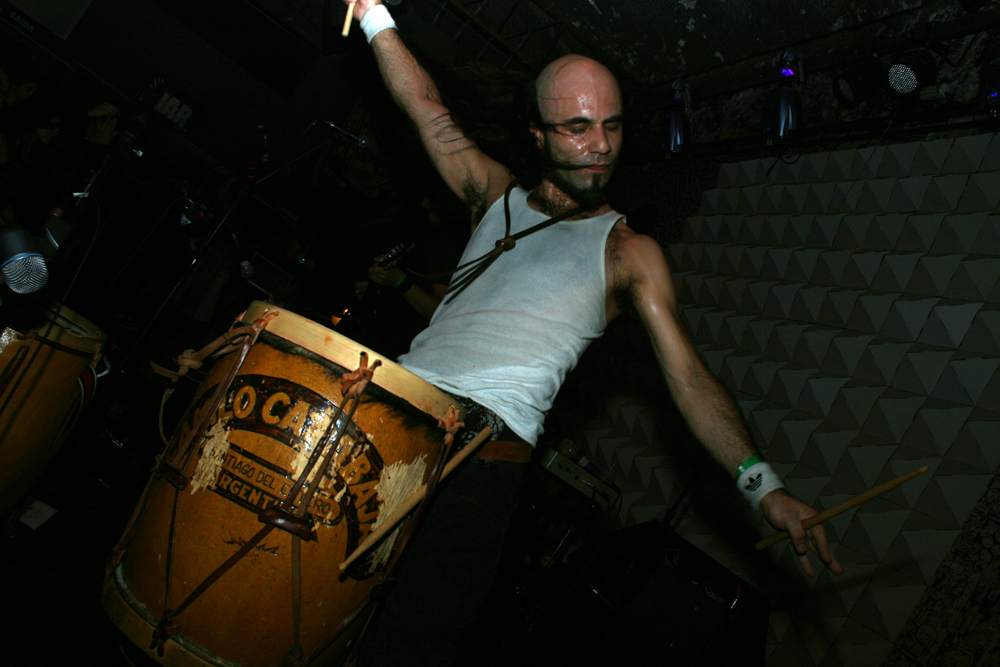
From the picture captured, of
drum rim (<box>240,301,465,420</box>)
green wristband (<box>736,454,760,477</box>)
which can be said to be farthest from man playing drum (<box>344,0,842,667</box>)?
drum rim (<box>240,301,465,420</box>)

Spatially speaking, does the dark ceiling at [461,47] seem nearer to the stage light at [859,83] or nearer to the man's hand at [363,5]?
the stage light at [859,83]

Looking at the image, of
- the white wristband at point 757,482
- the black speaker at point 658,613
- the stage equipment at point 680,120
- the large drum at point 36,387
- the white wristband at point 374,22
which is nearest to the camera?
the white wristband at point 757,482

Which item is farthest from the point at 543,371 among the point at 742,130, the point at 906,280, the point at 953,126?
the point at 742,130

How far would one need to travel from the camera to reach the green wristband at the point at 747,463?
1.50m

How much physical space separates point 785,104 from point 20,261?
4.06 m

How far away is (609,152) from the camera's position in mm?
1946

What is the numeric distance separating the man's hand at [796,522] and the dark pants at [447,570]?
672 mm

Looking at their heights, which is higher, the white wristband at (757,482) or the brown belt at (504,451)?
the white wristband at (757,482)

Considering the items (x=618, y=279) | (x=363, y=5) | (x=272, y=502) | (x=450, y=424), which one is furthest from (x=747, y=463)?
(x=363, y=5)

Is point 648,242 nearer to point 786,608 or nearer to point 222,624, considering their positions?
point 222,624

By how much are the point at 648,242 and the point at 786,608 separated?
252cm

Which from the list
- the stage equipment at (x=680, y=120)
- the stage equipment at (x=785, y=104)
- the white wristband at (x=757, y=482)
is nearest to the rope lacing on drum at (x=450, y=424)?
the white wristband at (x=757, y=482)

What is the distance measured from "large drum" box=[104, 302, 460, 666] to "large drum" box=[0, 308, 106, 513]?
60.4 inches

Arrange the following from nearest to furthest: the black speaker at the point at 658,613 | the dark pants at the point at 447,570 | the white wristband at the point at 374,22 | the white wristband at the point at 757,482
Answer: the dark pants at the point at 447,570
the white wristband at the point at 757,482
the white wristband at the point at 374,22
the black speaker at the point at 658,613
